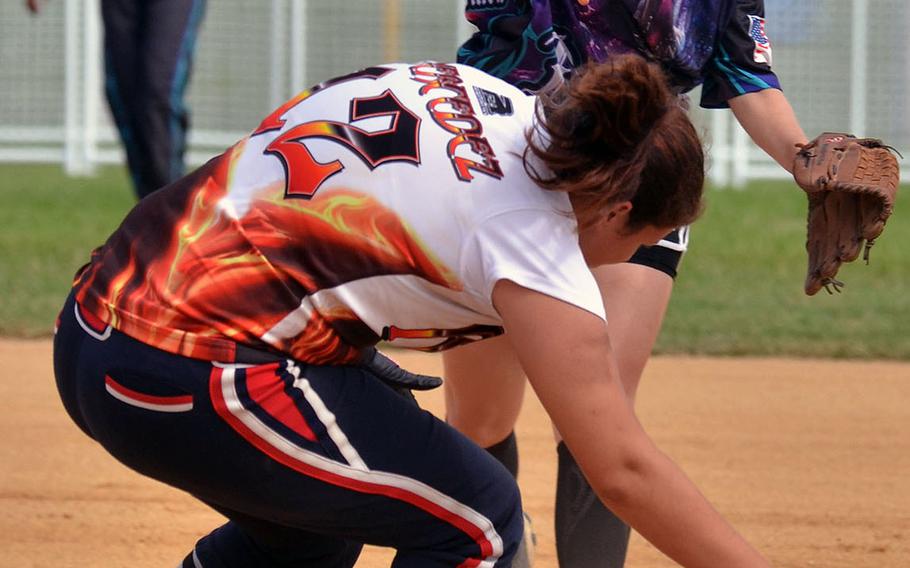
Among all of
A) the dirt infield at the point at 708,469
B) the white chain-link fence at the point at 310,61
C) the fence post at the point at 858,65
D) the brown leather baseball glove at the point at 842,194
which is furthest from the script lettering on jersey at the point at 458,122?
the fence post at the point at 858,65

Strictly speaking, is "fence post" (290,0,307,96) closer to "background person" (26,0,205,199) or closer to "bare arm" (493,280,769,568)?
"background person" (26,0,205,199)

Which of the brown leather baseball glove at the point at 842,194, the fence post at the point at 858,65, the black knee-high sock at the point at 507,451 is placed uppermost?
the brown leather baseball glove at the point at 842,194

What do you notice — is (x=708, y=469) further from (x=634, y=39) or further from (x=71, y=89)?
(x=71, y=89)

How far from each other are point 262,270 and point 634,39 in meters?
1.23

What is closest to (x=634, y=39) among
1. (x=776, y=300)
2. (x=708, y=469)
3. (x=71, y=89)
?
(x=708, y=469)

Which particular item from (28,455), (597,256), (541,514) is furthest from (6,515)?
(597,256)

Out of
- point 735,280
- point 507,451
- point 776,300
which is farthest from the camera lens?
point 735,280

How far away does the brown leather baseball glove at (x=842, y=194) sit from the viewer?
9.39 ft

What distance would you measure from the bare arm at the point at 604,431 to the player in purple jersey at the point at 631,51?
924mm

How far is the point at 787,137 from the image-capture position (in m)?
3.15

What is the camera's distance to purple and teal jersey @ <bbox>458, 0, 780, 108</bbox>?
314 centimetres

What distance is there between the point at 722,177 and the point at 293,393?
→ 38.0 ft

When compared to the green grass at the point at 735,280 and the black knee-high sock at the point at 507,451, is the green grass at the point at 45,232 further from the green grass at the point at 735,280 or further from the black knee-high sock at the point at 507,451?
the black knee-high sock at the point at 507,451

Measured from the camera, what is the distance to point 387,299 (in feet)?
7.64
